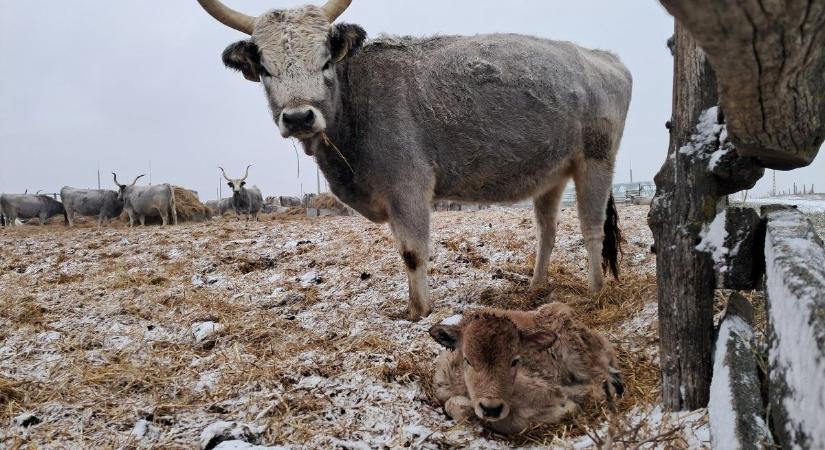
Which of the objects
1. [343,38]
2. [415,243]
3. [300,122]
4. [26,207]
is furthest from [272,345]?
[26,207]

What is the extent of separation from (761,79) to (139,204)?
2689 centimetres

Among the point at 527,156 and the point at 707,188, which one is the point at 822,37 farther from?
the point at 527,156

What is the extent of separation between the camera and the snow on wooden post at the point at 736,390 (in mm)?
1543

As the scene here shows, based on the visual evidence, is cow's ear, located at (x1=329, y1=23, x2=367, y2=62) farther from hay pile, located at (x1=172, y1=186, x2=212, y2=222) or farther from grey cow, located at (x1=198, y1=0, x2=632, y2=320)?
hay pile, located at (x1=172, y1=186, x2=212, y2=222)

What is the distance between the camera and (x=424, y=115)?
4680 mm

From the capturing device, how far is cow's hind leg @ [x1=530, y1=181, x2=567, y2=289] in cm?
560

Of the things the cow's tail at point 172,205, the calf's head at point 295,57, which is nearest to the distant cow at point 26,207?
the cow's tail at point 172,205

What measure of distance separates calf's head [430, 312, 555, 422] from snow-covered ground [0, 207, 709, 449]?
0.53 ft

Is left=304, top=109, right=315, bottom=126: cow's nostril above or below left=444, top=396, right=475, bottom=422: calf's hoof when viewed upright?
above

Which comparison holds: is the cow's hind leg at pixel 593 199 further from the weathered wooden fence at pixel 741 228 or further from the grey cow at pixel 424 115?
the weathered wooden fence at pixel 741 228

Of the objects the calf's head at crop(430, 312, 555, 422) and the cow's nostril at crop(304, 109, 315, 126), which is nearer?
the calf's head at crop(430, 312, 555, 422)

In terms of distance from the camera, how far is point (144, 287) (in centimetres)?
621

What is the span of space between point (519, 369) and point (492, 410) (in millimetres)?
466

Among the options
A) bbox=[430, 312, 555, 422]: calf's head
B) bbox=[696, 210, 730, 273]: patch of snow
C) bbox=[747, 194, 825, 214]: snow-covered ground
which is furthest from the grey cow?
bbox=[696, 210, 730, 273]: patch of snow
